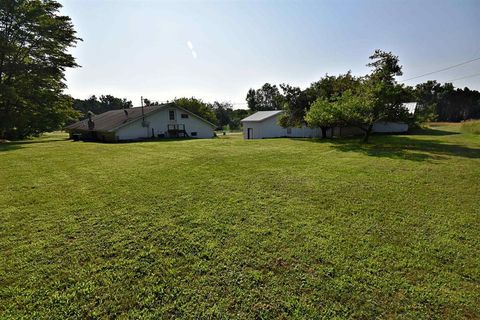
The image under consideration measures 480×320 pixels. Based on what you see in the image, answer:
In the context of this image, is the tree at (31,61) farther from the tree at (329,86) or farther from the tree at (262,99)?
the tree at (262,99)

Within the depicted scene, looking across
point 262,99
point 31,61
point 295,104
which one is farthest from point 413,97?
point 262,99

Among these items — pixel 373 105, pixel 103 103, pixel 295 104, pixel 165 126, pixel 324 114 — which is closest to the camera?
pixel 373 105

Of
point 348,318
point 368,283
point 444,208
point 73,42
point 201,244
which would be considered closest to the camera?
point 348,318

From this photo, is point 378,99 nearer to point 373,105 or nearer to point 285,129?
point 373,105

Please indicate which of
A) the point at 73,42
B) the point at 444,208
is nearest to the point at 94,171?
the point at 444,208

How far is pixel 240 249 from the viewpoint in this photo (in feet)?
12.0

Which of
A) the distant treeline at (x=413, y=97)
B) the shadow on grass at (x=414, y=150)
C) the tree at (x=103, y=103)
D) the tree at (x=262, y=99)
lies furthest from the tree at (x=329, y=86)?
the tree at (x=103, y=103)

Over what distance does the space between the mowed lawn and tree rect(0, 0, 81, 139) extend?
20357 millimetres

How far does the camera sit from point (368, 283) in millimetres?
2939

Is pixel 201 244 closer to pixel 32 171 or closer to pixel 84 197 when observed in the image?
pixel 84 197

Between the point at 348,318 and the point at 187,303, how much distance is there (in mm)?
1744

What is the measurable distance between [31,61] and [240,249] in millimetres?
28761

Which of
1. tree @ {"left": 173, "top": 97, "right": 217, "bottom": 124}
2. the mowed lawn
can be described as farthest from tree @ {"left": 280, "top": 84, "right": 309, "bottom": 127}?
tree @ {"left": 173, "top": 97, "right": 217, "bottom": 124}

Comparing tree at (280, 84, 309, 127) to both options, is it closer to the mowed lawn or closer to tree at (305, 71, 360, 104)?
tree at (305, 71, 360, 104)
